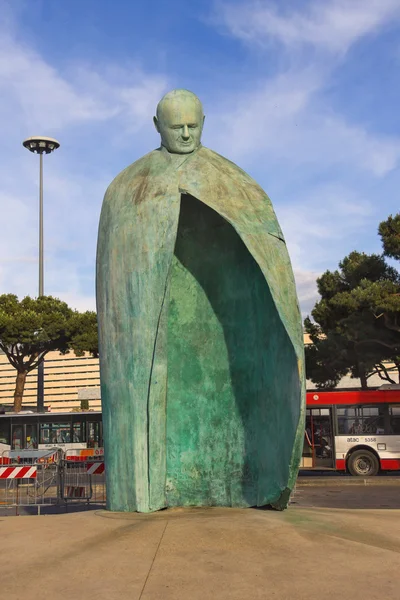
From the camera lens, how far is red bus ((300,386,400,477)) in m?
20.7

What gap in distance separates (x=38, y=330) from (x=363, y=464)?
19.1 meters

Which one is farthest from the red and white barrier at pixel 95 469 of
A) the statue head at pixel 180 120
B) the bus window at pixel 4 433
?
the bus window at pixel 4 433

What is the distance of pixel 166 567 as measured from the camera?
507 cm

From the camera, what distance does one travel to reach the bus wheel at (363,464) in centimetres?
2070

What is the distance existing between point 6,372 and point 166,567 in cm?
8867

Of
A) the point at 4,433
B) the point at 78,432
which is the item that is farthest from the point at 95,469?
the point at 4,433

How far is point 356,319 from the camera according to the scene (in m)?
28.7

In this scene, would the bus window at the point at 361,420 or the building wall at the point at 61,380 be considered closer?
the bus window at the point at 361,420

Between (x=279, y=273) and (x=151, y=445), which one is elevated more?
(x=279, y=273)

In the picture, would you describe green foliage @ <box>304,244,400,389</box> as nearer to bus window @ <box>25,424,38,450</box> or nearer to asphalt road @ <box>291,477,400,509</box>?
asphalt road @ <box>291,477,400,509</box>

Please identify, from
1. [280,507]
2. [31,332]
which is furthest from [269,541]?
[31,332]

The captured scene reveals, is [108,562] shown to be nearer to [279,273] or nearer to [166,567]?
[166,567]

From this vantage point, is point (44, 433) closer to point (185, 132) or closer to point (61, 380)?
point (185, 132)

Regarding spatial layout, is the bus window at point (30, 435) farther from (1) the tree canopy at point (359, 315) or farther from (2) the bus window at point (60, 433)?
(1) the tree canopy at point (359, 315)
